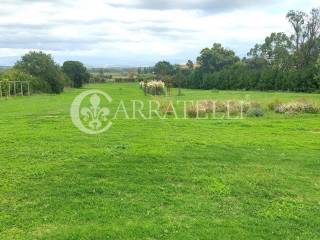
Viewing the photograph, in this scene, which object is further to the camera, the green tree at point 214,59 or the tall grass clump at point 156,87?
the green tree at point 214,59

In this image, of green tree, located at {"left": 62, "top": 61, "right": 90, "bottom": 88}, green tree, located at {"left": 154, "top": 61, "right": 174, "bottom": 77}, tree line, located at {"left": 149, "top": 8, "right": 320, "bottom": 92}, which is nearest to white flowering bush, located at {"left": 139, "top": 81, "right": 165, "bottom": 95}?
tree line, located at {"left": 149, "top": 8, "right": 320, "bottom": 92}

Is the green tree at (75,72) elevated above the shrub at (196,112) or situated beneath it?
elevated above

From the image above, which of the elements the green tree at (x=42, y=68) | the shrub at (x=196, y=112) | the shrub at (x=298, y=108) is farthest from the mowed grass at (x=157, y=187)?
the green tree at (x=42, y=68)

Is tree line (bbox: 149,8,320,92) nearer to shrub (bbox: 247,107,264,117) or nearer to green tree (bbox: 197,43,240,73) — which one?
green tree (bbox: 197,43,240,73)

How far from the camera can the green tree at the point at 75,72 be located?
267 feet

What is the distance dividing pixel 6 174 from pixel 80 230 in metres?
2.92

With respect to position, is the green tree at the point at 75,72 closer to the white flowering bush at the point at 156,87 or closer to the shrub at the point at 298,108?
the white flowering bush at the point at 156,87

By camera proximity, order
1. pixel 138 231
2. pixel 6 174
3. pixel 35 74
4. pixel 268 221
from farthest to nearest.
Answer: pixel 35 74 < pixel 6 174 < pixel 268 221 < pixel 138 231

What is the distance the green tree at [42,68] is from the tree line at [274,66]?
15.5 metres

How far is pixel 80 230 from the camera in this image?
17.0 feet

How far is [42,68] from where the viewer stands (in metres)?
59.8

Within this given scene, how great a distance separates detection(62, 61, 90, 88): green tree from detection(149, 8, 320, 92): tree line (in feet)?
57.0

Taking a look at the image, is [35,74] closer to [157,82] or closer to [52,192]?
[157,82]

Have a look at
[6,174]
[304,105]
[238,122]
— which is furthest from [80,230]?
[304,105]
